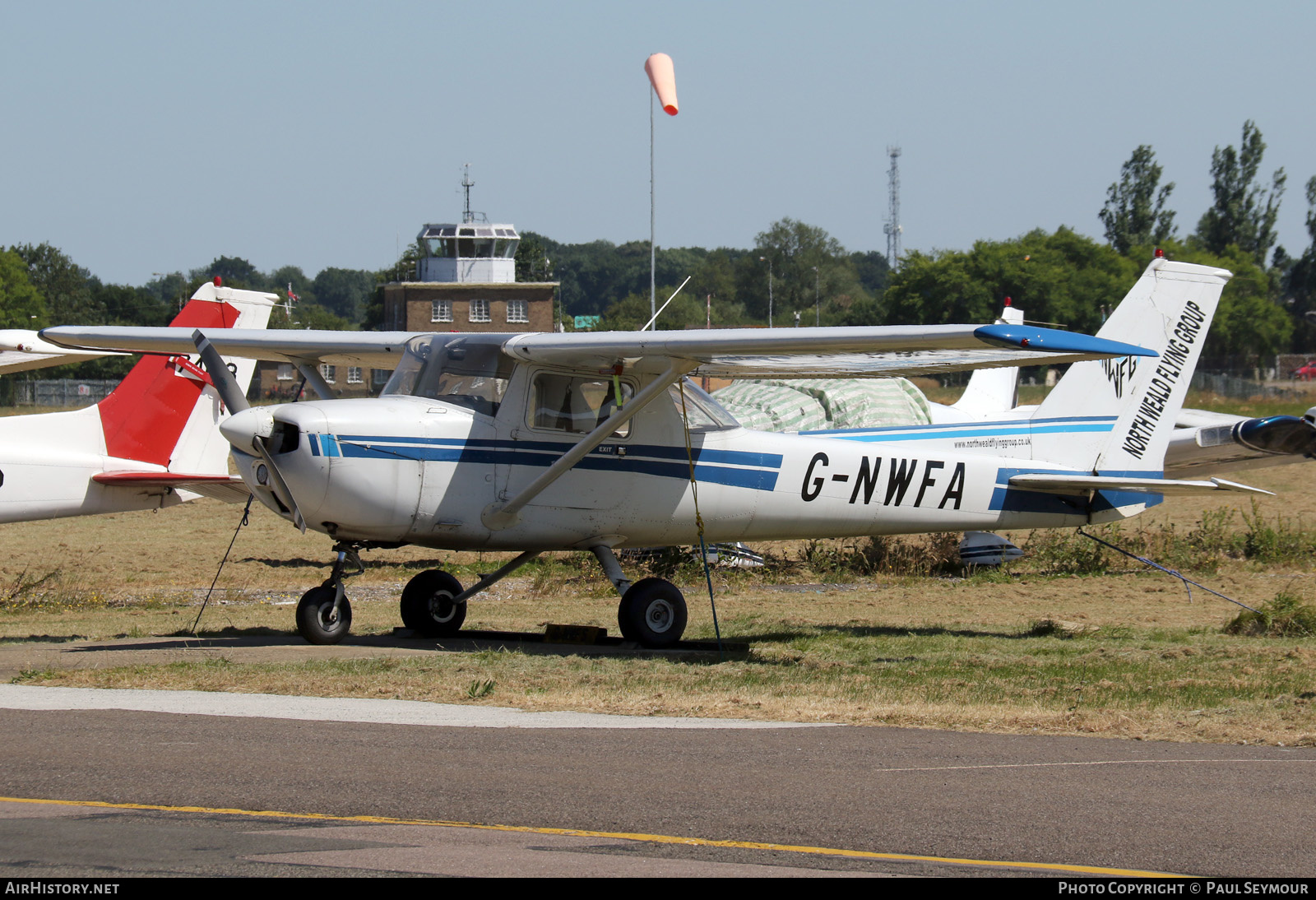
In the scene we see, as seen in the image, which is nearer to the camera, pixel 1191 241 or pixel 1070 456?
pixel 1070 456

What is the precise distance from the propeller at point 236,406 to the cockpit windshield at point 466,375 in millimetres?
1356

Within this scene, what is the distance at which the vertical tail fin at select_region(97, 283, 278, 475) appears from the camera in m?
14.8

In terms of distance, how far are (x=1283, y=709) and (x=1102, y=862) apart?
4091 millimetres

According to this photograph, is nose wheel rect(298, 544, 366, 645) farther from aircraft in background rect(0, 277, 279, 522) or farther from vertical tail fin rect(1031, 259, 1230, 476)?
vertical tail fin rect(1031, 259, 1230, 476)

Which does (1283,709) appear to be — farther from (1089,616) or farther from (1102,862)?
(1089,616)

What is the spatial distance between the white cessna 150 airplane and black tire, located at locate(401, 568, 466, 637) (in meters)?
0.02

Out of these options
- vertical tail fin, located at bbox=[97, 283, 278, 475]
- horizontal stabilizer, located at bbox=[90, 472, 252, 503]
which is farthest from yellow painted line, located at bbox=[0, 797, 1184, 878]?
vertical tail fin, located at bbox=[97, 283, 278, 475]

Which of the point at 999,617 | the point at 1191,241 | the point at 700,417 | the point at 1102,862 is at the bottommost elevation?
the point at 999,617

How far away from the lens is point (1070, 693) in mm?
8867

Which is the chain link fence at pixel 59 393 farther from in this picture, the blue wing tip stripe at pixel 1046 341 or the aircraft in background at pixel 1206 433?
the blue wing tip stripe at pixel 1046 341

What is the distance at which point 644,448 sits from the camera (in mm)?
11734

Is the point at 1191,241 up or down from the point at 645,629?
up

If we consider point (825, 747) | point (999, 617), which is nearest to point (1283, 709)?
point (825, 747)

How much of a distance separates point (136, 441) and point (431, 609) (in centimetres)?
529
